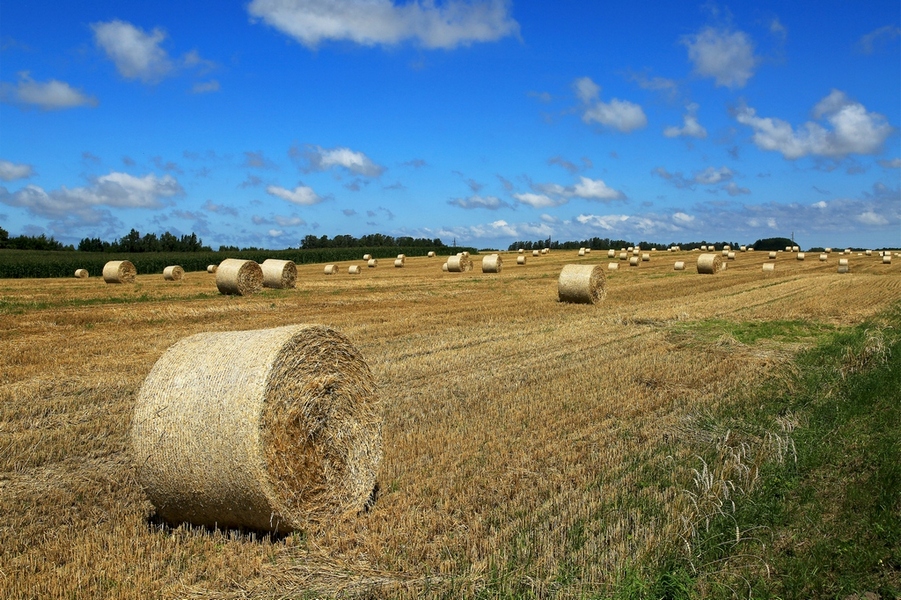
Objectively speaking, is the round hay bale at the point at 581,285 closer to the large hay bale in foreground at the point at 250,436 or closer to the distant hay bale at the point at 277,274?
the distant hay bale at the point at 277,274

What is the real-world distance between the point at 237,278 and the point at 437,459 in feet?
64.1

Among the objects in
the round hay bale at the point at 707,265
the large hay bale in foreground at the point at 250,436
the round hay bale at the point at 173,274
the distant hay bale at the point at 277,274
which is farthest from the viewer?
the round hay bale at the point at 707,265

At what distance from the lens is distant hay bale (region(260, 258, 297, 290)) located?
27766 mm

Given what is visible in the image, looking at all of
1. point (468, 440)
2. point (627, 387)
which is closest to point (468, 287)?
point (627, 387)

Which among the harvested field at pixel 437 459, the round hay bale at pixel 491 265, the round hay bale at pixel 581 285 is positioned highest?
the round hay bale at pixel 491 265

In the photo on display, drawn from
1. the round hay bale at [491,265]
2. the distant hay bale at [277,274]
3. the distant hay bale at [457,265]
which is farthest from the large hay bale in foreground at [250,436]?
the distant hay bale at [457,265]

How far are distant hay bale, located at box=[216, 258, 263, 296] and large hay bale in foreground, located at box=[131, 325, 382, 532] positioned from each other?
63.2 ft

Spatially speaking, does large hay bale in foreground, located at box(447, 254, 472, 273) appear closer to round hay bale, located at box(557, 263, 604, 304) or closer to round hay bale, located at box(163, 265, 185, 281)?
round hay bale, located at box(163, 265, 185, 281)

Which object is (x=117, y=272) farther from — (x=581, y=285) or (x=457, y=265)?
(x=581, y=285)

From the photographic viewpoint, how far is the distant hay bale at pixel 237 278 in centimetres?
2506

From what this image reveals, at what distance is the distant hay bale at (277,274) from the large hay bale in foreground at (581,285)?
11041 mm

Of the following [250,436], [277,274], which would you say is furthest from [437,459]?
[277,274]

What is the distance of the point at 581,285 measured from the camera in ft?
72.4

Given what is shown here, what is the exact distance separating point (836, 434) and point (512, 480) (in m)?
3.68
